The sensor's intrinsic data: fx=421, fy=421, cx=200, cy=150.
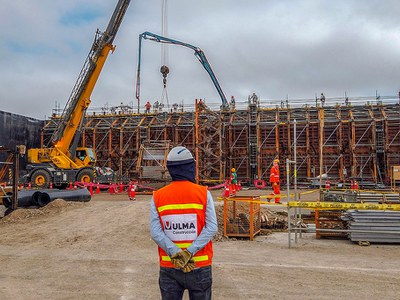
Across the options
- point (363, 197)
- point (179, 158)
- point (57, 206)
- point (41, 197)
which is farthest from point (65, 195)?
point (179, 158)

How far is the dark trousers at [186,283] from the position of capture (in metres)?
3.44

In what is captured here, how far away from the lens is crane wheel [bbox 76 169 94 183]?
27016 millimetres

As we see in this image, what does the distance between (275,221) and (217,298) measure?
8036mm

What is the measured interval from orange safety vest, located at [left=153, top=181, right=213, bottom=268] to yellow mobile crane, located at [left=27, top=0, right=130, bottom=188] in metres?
23.8

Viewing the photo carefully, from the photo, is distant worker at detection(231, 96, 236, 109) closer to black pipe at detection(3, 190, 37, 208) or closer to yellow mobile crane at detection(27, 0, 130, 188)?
yellow mobile crane at detection(27, 0, 130, 188)

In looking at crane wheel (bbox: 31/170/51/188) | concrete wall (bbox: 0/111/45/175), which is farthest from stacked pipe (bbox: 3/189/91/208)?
concrete wall (bbox: 0/111/45/175)

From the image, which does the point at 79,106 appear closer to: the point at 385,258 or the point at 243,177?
the point at 243,177

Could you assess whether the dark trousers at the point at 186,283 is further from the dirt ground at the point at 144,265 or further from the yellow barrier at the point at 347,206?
the yellow barrier at the point at 347,206

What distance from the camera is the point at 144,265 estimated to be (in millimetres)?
8141

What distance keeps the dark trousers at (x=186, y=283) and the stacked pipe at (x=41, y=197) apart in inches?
532

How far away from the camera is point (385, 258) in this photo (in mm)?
8727

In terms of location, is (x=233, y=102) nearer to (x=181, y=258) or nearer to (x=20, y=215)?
(x=20, y=215)

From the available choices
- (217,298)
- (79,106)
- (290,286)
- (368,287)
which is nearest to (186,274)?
(217,298)

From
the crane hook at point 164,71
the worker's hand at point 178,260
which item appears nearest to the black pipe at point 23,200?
the worker's hand at point 178,260
